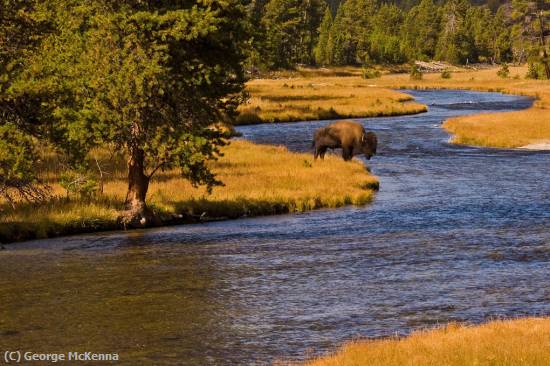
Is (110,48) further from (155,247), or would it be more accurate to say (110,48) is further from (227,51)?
(155,247)

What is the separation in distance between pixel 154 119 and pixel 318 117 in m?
52.2

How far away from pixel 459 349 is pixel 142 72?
15.6m

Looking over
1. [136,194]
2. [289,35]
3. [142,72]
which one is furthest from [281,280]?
[289,35]

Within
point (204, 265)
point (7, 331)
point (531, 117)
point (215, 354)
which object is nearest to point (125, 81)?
point (204, 265)

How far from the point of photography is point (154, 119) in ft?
92.6

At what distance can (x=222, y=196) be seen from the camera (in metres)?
34.3

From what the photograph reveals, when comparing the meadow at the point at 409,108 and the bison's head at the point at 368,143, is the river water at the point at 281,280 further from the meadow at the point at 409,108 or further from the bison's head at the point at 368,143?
the meadow at the point at 409,108

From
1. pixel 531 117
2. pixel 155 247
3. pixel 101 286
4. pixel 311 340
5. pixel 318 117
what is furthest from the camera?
pixel 318 117

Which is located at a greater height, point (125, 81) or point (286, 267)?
point (125, 81)

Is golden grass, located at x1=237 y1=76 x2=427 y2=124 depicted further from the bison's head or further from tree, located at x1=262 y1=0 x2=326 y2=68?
tree, located at x1=262 y1=0 x2=326 y2=68

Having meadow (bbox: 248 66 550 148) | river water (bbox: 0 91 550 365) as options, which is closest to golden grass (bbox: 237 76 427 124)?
meadow (bbox: 248 66 550 148)

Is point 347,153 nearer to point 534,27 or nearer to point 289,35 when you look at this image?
point 534,27

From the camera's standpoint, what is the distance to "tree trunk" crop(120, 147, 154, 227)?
1176 inches

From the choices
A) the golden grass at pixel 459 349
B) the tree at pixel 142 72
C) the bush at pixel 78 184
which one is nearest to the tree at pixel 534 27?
the bush at pixel 78 184
